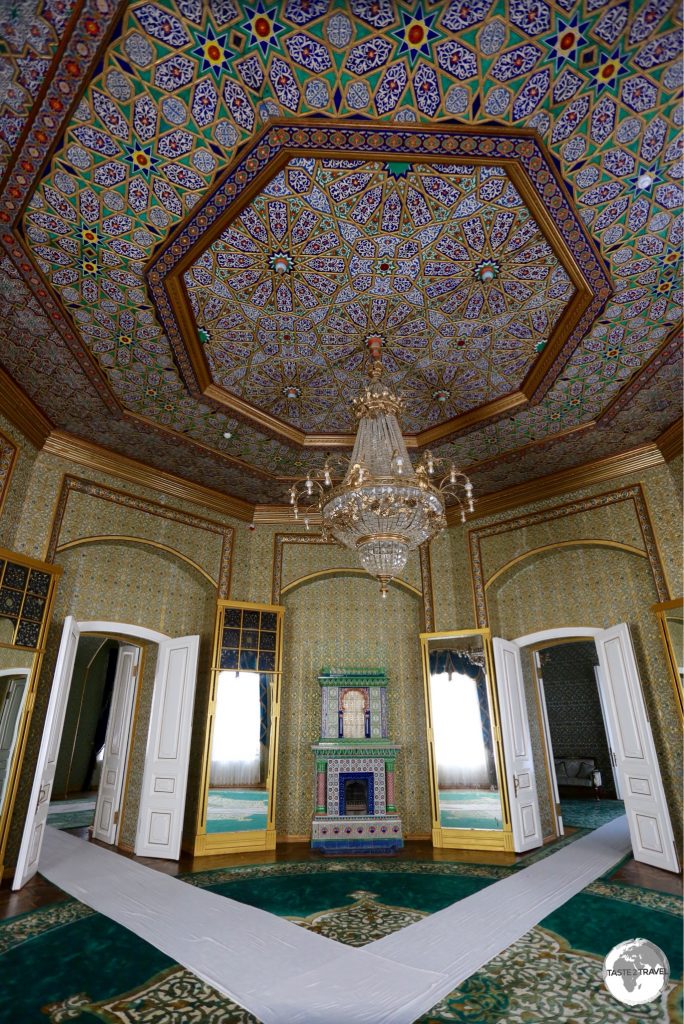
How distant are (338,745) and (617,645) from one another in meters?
3.61

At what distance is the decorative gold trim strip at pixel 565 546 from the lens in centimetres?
617

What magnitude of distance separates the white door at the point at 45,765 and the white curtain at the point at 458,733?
4.37m

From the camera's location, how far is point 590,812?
8766 mm

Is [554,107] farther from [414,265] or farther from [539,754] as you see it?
[539,754]

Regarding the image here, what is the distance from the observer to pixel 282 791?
6902 millimetres

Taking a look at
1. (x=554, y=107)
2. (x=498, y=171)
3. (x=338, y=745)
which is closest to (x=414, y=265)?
(x=498, y=171)

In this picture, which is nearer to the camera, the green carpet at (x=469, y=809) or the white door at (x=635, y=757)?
the white door at (x=635, y=757)

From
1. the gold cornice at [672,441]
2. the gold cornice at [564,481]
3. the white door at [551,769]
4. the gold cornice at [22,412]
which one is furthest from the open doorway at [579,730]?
the gold cornice at [22,412]

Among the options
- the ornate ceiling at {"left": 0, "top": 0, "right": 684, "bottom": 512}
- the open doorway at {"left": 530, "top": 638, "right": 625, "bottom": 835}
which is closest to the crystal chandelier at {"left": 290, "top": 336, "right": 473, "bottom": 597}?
the ornate ceiling at {"left": 0, "top": 0, "right": 684, "bottom": 512}

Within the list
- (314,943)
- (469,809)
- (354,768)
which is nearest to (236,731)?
(354,768)

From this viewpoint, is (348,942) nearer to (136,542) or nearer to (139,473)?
(136,542)

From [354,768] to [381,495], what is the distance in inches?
173

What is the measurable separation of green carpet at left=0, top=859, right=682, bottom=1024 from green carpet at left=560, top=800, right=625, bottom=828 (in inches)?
138

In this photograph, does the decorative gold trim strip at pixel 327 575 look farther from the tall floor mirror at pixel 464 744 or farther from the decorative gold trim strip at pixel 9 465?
the decorative gold trim strip at pixel 9 465
